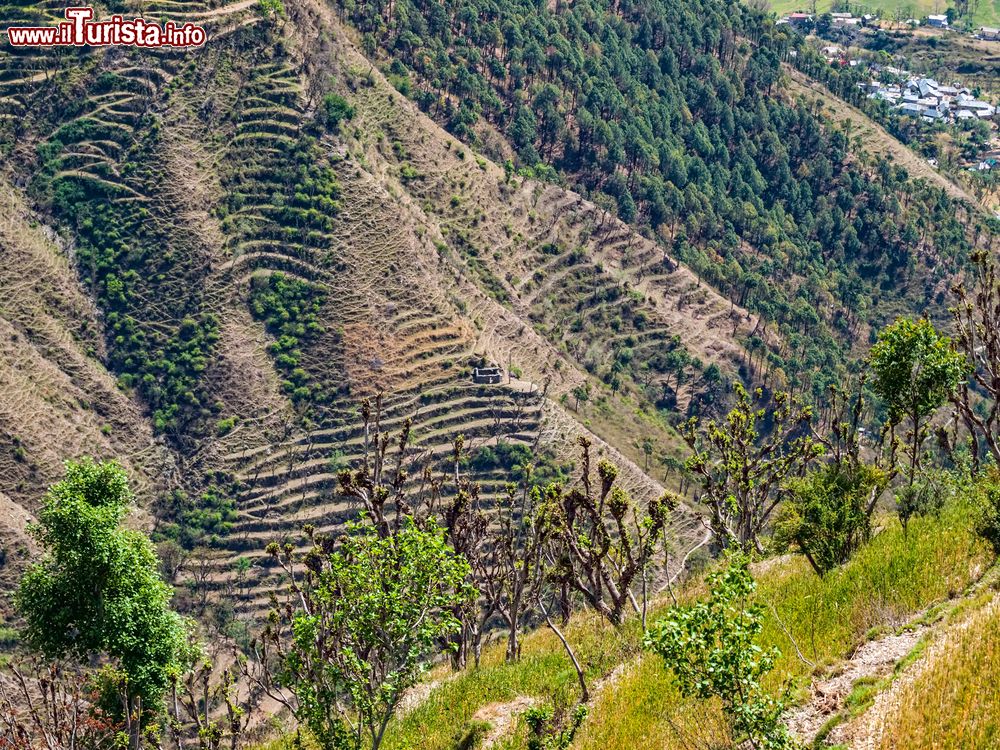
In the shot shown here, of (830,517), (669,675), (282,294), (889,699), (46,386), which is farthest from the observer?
(282,294)

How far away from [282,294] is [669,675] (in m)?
90.7

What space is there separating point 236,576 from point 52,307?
3655cm

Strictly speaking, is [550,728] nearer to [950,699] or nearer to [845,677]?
[845,677]

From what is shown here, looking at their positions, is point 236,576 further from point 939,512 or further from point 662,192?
point 662,192

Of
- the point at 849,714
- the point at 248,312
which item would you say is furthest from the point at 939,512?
the point at 248,312

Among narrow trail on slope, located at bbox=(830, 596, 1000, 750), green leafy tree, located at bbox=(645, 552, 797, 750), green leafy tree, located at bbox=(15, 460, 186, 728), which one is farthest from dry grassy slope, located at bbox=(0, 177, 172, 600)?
narrow trail on slope, located at bbox=(830, 596, 1000, 750)

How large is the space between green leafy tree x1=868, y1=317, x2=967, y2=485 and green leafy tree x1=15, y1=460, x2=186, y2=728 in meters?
28.2

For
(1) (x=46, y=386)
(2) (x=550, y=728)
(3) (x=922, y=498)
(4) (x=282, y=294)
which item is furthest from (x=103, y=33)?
(2) (x=550, y=728)

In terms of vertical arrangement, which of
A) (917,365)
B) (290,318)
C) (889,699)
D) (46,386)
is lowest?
(46,386)

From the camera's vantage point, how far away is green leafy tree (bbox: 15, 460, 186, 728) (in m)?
37.6

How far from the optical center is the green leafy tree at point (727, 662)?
1656 cm

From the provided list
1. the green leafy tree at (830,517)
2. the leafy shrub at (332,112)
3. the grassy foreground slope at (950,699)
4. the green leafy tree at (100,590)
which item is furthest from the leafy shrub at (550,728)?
the leafy shrub at (332,112)

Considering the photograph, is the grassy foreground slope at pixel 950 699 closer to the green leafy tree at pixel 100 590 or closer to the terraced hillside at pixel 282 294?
the green leafy tree at pixel 100 590

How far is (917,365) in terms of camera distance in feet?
109
